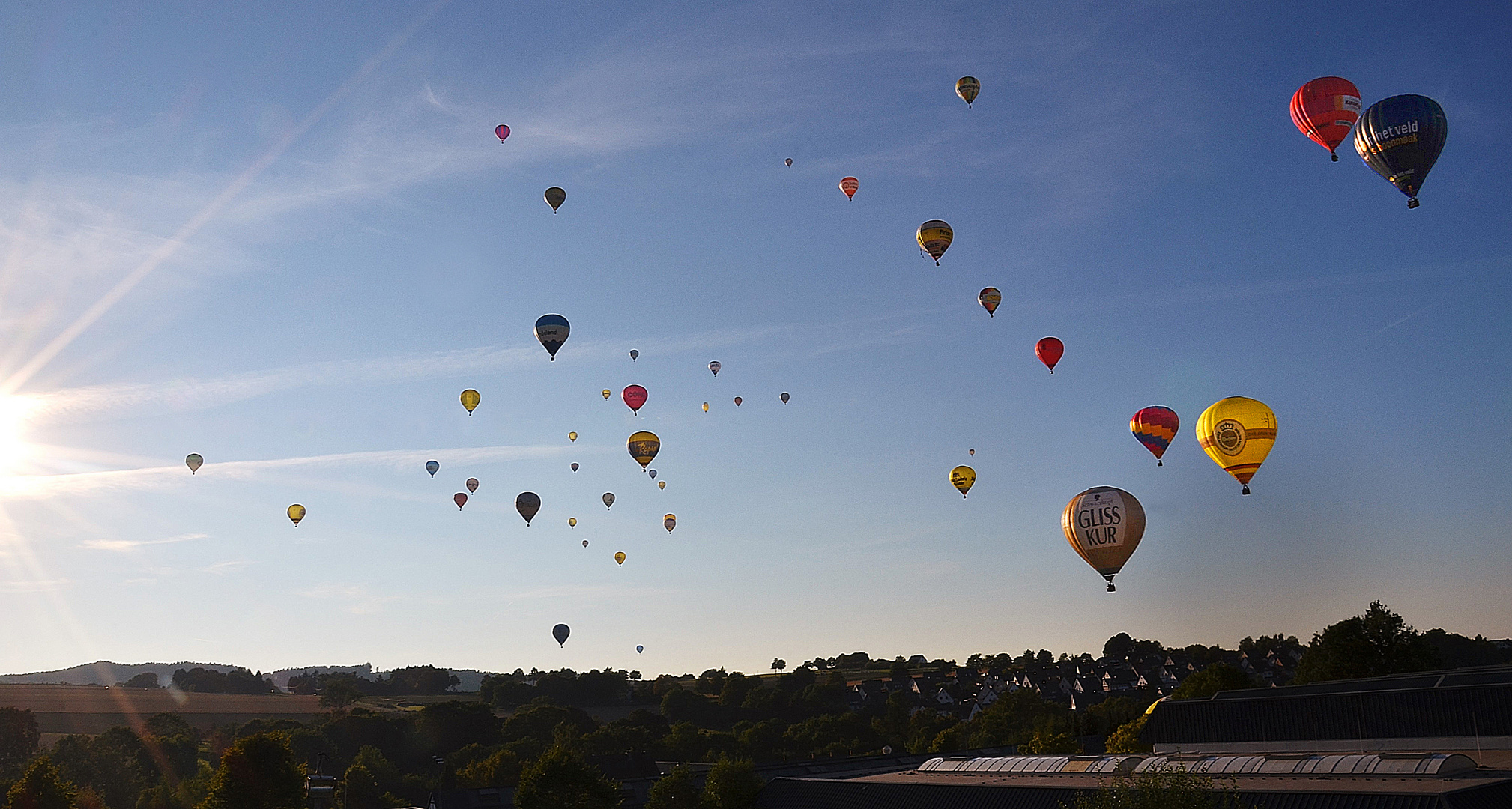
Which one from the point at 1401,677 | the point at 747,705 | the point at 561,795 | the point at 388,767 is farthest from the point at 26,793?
the point at 747,705

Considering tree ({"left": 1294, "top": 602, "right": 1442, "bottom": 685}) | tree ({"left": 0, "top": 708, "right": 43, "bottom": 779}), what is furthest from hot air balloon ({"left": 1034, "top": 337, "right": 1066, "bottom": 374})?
tree ({"left": 0, "top": 708, "right": 43, "bottom": 779})

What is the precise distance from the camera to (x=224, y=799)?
2422 inches

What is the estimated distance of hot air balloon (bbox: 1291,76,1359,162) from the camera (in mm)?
49344

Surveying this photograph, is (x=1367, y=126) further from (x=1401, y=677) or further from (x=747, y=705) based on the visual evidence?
(x=747, y=705)

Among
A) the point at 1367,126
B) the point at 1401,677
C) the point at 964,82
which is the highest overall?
the point at 964,82

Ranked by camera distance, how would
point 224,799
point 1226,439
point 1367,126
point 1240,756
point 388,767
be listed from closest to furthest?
point 1240,756 < point 1367,126 < point 1226,439 < point 224,799 < point 388,767

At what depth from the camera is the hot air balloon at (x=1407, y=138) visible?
4550 centimetres

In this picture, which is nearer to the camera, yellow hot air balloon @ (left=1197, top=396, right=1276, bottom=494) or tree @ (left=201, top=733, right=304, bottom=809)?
yellow hot air balloon @ (left=1197, top=396, right=1276, bottom=494)

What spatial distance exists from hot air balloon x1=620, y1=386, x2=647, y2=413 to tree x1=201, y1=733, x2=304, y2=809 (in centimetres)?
2990

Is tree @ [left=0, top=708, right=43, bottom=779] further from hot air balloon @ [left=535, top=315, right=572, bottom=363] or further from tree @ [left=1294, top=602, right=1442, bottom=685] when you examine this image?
tree @ [left=1294, top=602, right=1442, bottom=685]

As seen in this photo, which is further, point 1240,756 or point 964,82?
point 964,82

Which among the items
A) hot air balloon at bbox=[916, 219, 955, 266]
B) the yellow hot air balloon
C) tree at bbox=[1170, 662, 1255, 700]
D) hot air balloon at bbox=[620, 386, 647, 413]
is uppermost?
hot air balloon at bbox=[916, 219, 955, 266]

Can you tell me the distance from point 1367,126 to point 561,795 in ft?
167

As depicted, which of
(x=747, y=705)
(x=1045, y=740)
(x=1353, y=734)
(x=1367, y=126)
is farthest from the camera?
(x=747, y=705)
